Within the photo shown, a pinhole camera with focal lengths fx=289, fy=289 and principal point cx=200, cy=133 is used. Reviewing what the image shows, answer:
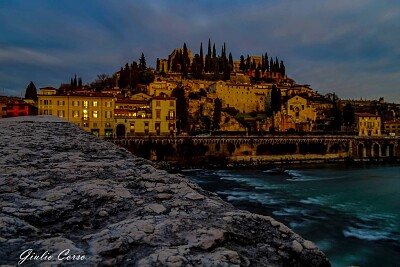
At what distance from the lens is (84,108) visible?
169 ft

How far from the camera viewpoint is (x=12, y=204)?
7.13 ft

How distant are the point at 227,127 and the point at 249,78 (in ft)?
136

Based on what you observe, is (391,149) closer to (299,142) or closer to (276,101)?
(299,142)

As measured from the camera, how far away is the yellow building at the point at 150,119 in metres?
53.9

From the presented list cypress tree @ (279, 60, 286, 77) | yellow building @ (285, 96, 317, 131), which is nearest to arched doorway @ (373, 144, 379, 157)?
yellow building @ (285, 96, 317, 131)

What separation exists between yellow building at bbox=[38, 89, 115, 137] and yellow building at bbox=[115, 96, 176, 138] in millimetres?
2118

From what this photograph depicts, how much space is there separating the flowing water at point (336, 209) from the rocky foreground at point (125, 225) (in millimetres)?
10791

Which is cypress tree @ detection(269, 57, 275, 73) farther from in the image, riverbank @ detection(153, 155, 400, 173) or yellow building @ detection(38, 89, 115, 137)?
yellow building @ detection(38, 89, 115, 137)

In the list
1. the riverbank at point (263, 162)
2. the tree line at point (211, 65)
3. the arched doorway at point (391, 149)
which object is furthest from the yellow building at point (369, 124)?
the tree line at point (211, 65)

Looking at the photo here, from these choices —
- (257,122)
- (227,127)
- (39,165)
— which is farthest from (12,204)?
(257,122)

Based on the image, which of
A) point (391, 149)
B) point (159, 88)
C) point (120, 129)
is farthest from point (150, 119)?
point (391, 149)

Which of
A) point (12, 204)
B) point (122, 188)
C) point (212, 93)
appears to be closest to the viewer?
point (12, 204)

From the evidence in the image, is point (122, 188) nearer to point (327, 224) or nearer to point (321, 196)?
point (327, 224)

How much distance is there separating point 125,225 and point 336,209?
21027mm
